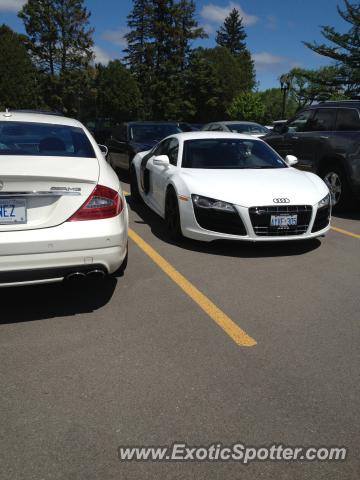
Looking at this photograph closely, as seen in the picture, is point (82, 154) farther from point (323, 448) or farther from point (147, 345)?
point (323, 448)

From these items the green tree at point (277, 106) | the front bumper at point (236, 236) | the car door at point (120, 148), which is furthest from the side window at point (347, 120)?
the green tree at point (277, 106)

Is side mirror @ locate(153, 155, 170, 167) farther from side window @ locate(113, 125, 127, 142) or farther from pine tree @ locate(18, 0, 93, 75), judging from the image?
pine tree @ locate(18, 0, 93, 75)

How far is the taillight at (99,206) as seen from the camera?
3438mm

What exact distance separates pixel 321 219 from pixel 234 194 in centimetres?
110

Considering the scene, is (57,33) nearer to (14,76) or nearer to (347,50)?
(14,76)

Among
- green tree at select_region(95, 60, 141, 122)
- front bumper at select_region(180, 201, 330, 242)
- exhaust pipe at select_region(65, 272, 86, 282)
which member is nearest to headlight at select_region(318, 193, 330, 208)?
front bumper at select_region(180, 201, 330, 242)

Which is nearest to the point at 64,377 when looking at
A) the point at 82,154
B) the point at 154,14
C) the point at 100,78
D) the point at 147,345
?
the point at 147,345

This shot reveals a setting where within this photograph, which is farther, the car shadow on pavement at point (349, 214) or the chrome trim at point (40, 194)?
the car shadow on pavement at point (349, 214)

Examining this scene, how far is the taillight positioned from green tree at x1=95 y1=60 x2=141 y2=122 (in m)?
51.8

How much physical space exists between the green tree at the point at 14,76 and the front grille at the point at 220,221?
39.0 metres

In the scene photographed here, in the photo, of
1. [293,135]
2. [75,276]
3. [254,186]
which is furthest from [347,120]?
[75,276]

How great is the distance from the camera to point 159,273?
4.71m

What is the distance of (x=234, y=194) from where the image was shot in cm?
516

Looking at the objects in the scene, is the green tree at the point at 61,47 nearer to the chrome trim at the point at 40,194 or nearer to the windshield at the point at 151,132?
the windshield at the point at 151,132
